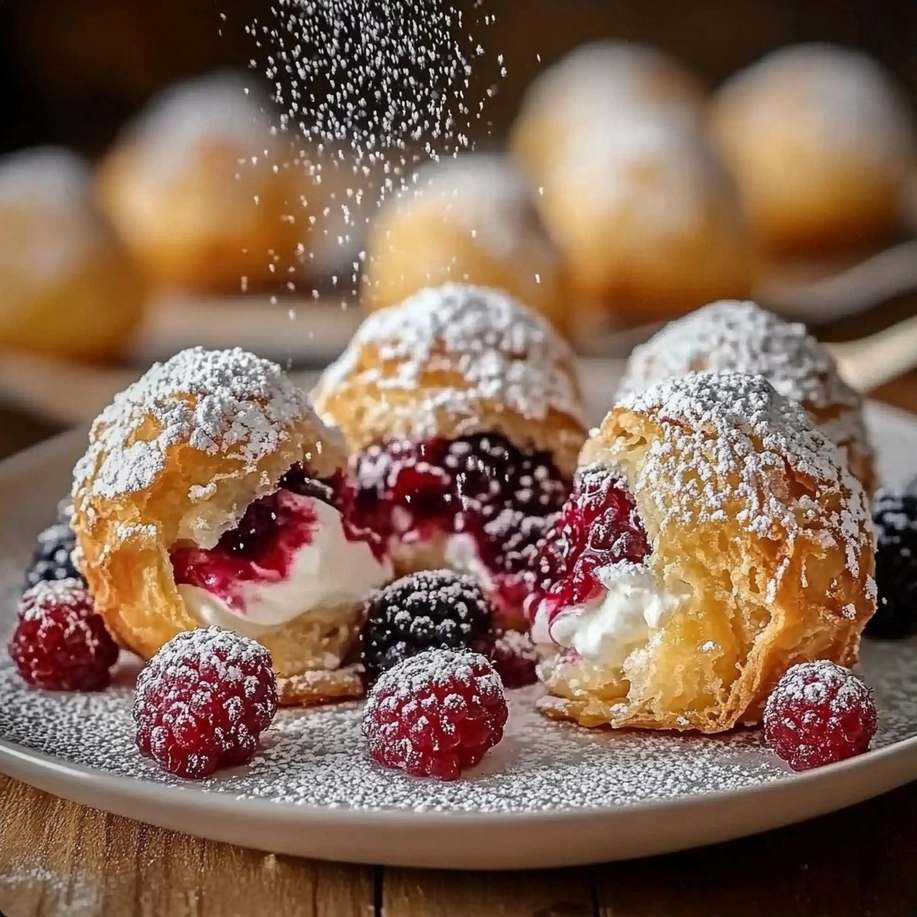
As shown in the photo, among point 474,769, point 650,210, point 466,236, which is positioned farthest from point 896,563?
point 650,210

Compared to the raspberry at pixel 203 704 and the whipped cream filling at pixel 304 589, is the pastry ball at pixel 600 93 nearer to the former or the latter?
the whipped cream filling at pixel 304 589

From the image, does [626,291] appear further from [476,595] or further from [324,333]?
[476,595]

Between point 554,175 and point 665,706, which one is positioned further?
point 554,175

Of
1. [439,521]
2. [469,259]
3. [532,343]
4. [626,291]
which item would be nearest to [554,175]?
[626,291]

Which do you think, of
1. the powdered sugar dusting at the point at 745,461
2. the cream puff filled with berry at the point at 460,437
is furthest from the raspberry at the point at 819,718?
the cream puff filled with berry at the point at 460,437

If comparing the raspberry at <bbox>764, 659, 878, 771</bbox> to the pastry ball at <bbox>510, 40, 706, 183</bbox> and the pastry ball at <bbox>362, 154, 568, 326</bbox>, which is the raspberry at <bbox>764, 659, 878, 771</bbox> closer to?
the pastry ball at <bbox>362, 154, 568, 326</bbox>

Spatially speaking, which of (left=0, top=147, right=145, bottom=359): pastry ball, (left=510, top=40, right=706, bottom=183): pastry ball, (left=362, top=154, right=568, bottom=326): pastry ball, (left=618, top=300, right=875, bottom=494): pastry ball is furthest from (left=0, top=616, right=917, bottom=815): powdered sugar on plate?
(left=510, top=40, right=706, bottom=183): pastry ball
